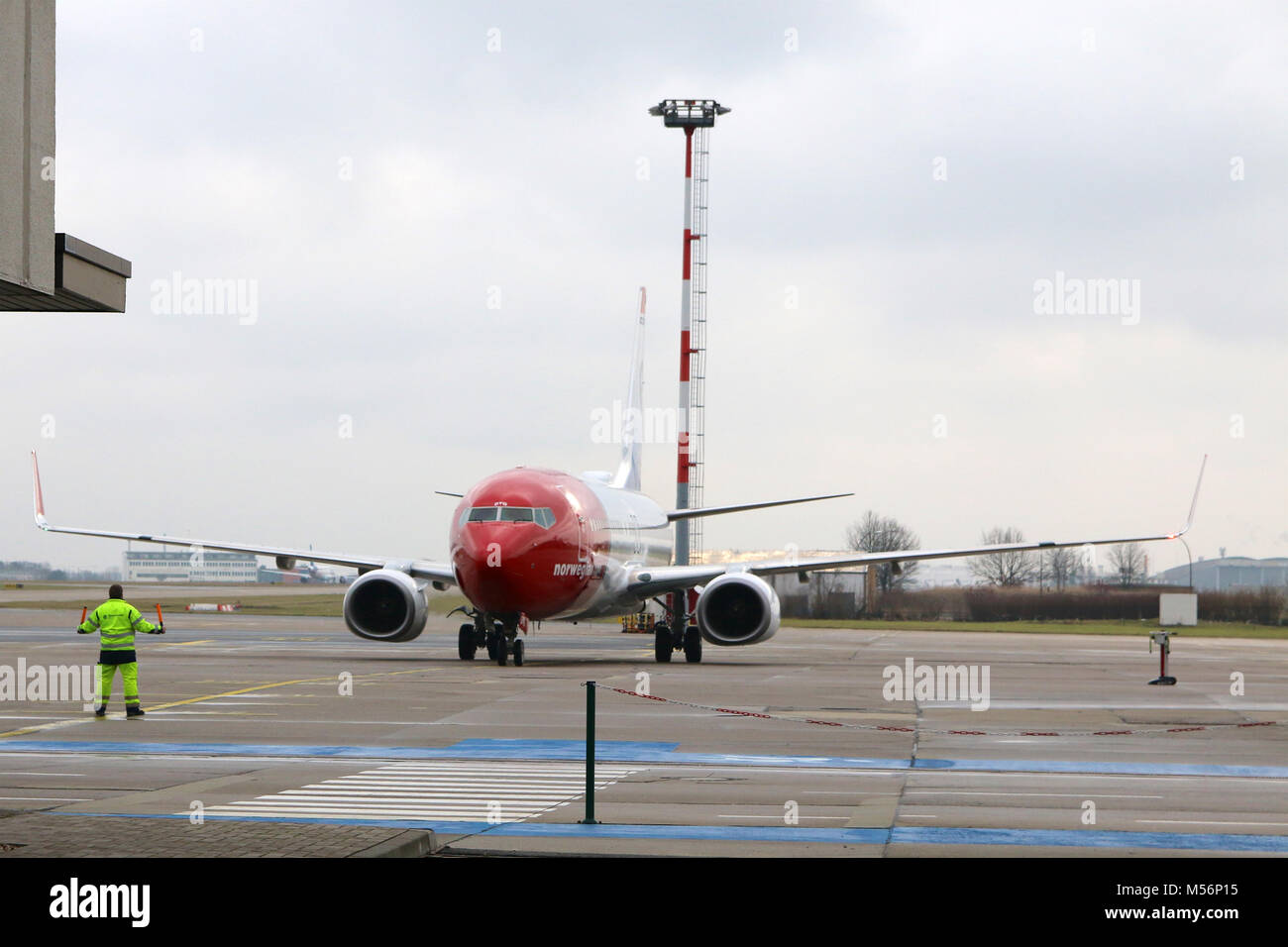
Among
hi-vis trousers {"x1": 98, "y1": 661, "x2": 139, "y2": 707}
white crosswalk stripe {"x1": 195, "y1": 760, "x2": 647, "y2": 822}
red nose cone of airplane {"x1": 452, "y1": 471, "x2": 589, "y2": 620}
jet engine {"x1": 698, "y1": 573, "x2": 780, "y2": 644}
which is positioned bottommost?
white crosswalk stripe {"x1": 195, "y1": 760, "x2": 647, "y2": 822}

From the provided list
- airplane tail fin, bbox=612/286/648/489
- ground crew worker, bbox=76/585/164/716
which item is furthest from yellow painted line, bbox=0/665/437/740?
airplane tail fin, bbox=612/286/648/489

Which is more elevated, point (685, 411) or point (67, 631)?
point (685, 411)

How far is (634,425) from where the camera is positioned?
4769 centimetres

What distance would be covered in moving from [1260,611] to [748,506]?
1994 inches

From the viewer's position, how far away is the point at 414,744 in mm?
16641

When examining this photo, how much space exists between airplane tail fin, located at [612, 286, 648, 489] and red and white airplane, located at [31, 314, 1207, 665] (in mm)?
7458

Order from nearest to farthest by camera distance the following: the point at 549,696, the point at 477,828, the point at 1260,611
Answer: the point at 477,828 < the point at 549,696 < the point at 1260,611

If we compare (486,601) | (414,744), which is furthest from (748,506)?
(414,744)

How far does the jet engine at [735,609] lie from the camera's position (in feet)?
106

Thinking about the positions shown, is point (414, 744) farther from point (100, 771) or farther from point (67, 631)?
point (67, 631)

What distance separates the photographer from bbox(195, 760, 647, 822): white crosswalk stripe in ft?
37.9

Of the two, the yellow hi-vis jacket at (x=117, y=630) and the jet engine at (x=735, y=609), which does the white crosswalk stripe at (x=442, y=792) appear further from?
the jet engine at (x=735, y=609)

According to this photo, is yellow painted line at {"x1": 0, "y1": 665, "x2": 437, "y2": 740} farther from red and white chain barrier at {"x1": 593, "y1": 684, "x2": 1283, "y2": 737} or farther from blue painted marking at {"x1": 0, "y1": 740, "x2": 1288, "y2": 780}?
red and white chain barrier at {"x1": 593, "y1": 684, "x2": 1283, "y2": 737}
